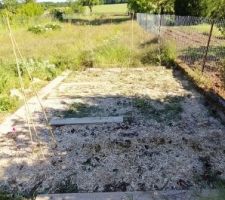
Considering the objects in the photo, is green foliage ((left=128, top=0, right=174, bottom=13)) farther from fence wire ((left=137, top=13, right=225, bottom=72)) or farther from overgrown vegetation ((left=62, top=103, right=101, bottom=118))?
overgrown vegetation ((left=62, top=103, right=101, bottom=118))

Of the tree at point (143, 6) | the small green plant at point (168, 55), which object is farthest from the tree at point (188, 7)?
the small green plant at point (168, 55)

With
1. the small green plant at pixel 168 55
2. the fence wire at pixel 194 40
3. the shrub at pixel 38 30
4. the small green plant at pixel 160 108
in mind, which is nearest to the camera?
the small green plant at pixel 160 108

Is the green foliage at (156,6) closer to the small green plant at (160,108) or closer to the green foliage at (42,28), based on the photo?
the green foliage at (42,28)

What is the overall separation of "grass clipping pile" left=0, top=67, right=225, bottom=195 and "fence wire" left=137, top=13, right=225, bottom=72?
1.76 metres

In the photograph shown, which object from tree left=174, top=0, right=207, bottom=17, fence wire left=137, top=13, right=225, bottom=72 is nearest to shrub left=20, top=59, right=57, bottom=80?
fence wire left=137, top=13, right=225, bottom=72

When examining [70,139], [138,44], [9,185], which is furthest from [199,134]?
[138,44]

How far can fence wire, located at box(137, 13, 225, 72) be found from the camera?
30.1 feet

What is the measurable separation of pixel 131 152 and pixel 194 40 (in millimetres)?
11133

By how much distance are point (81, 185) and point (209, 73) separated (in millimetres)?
5666

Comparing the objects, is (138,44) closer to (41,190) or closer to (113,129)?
(113,129)

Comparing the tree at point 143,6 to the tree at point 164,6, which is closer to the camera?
the tree at point 164,6

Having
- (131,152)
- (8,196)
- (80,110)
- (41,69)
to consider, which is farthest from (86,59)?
(8,196)

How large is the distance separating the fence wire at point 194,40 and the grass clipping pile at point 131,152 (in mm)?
1759

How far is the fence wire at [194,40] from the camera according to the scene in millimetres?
9180
